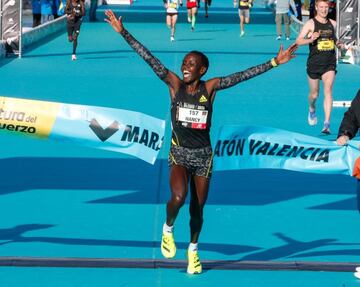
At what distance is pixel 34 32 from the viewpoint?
3591 centimetres

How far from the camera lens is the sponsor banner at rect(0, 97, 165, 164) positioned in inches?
383

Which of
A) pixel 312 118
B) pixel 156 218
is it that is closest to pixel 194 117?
pixel 156 218

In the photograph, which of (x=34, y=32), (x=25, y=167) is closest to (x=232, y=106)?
(x=25, y=167)

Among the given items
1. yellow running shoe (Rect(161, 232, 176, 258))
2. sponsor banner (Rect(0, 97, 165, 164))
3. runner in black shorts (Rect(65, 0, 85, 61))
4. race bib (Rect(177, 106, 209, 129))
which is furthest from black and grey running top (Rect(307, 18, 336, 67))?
runner in black shorts (Rect(65, 0, 85, 61))

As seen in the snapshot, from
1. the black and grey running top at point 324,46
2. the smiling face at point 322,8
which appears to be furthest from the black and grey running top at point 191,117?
the black and grey running top at point 324,46

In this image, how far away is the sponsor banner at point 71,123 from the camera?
9730mm

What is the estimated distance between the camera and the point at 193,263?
896 centimetres

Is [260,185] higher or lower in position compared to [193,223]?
lower

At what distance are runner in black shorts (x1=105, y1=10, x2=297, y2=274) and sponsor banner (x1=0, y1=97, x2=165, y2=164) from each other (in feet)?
2.76

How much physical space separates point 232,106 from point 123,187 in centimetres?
798

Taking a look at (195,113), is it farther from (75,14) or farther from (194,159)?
(75,14)

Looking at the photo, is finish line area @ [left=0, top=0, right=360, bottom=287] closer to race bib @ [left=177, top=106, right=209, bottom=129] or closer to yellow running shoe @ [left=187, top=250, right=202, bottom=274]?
yellow running shoe @ [left=187, top=250, right=202, bottom=274]

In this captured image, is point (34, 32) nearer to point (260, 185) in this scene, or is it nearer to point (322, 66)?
point (322, 66)

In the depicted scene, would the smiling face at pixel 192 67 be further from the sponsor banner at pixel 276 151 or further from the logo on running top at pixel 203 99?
the sponsor banner at pixel 276 151
